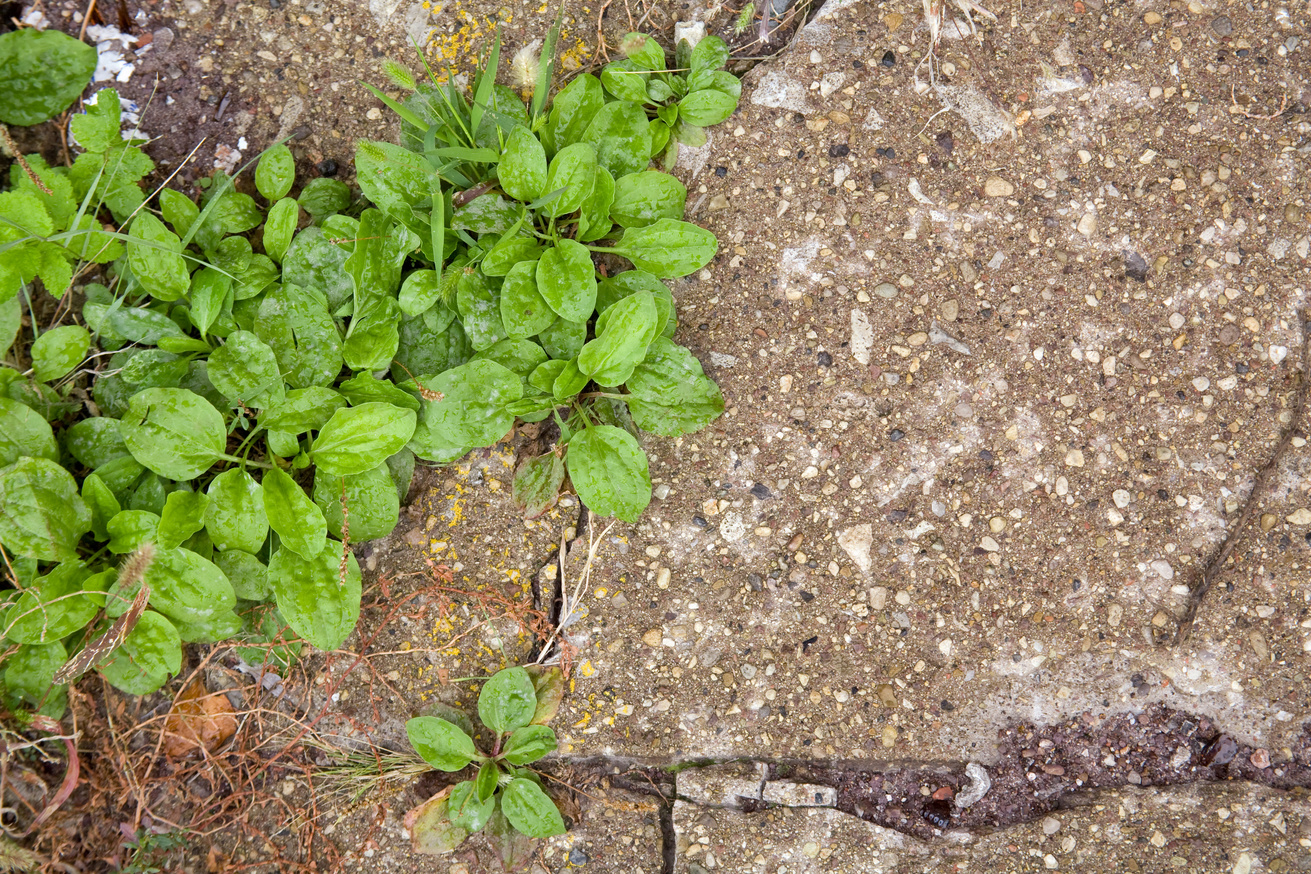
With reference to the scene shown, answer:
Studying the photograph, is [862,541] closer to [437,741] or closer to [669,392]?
[669,392]

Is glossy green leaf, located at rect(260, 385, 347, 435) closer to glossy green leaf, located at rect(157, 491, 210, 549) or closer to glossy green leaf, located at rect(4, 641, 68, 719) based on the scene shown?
glossy green leaf, located at rect(157, 491, 210, 549)

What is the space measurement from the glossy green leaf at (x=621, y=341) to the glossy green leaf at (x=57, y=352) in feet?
3.94

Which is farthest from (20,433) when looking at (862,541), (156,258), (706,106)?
(862,541)

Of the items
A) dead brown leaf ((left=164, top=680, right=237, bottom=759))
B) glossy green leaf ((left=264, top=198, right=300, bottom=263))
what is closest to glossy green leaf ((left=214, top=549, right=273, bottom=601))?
dead brown leaf ((left=164, top=680, right=237, bottom=759))

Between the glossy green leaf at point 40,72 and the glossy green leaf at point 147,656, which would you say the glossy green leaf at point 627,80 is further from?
the glossy green leaf at point 147,656

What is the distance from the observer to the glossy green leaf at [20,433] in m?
1.83

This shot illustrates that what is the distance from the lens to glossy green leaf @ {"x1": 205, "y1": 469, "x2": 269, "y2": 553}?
1852 millimetres

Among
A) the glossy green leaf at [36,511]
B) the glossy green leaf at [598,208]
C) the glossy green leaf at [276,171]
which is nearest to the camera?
the glossy green leaf at [36,511]

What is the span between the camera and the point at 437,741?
1951mm

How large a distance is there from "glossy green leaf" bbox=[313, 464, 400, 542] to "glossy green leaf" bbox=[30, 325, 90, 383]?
0.65 metres

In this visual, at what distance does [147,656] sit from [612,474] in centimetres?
115

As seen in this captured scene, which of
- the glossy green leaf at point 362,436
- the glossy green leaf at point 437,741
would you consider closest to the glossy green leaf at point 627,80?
the glossy green leaf at point 362,436

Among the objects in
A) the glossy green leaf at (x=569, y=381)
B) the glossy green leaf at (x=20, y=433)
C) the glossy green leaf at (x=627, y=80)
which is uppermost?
the glossy green leaf at (x=627, y=80)

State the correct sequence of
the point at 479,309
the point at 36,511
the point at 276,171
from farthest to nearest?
1. the point at 276,171
2. the point at 479,309
3. the point at 36,511
